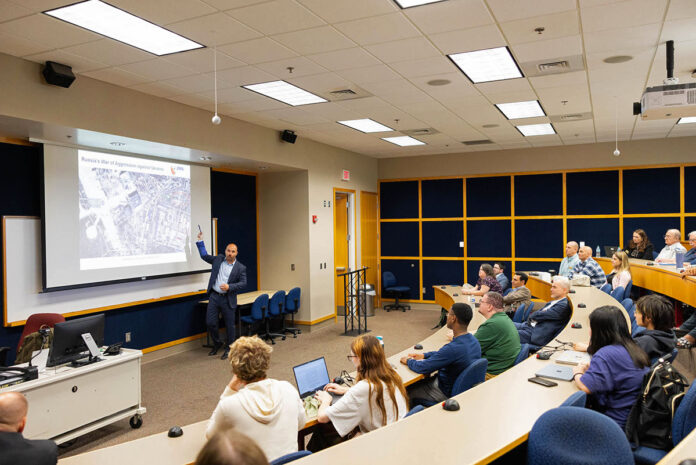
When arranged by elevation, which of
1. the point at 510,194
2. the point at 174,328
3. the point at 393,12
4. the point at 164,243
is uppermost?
the point at 393,12

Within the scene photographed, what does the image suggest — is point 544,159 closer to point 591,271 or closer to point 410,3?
point 591,271

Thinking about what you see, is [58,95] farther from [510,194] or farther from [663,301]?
[510,194]

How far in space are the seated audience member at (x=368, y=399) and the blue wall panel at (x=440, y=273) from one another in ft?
26.2

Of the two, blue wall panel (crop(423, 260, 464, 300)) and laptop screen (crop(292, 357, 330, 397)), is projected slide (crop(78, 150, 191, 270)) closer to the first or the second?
laptop screen (crop(292, 357, 330, 397))

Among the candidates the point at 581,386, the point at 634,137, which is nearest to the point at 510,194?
the point at 634,137

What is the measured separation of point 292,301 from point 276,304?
391mm

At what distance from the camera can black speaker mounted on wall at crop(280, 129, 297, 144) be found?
7594mm

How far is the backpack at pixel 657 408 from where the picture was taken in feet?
7.89

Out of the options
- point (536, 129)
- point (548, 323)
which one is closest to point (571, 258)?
point (536, 129)

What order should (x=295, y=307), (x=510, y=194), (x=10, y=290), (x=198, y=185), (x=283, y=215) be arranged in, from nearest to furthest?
(x=10, y=290)
(x=198, y=185)
(x=295, y=307)
(x=283, y=215)
(x=510, y=194)

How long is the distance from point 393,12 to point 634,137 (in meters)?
7.19

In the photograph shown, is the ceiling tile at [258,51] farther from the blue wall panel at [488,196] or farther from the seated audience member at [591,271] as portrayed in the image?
the blue wall panel at [488,196]

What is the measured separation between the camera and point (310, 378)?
10.3 ft

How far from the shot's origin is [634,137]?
29.0 feet
